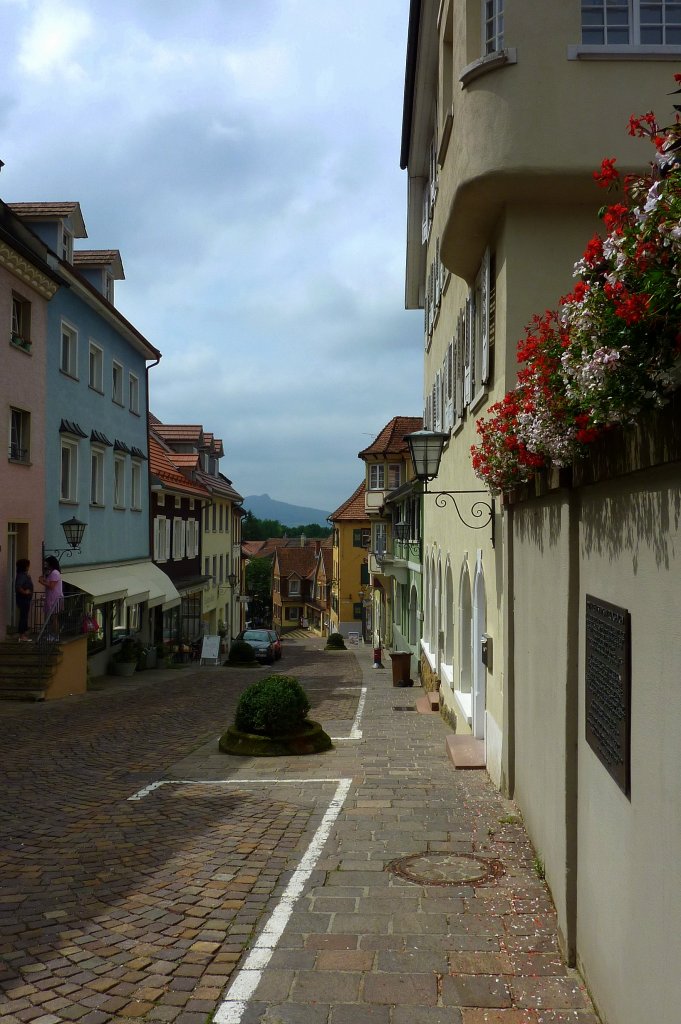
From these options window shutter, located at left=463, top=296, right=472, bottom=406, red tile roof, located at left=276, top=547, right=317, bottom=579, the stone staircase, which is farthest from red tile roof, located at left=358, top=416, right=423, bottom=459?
red tile roof, located at left=276, top=547, right=317, bottom=579

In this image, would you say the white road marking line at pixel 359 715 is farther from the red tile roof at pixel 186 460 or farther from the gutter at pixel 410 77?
the red tile roof at pixel 186 460

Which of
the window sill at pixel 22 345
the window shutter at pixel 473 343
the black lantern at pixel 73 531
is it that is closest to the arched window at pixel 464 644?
the window shutter at pixel 473 343

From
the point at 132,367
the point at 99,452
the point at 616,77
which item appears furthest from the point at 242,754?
the point at 132,367

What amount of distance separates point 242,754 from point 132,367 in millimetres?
20043

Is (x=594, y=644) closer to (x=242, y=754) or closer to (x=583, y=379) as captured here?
(x=583, y=379)

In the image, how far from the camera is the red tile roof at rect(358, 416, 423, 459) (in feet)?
152

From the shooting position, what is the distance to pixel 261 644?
3575cm

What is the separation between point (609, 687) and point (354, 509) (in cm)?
6218

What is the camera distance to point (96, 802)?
9211mm

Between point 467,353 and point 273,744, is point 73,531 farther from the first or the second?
point 467,353

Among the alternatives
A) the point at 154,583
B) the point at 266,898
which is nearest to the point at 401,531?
the point at 154,583

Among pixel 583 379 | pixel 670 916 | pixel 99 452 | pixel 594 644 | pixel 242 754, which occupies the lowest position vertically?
pixel 242 754

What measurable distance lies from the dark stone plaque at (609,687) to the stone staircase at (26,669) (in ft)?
49.6

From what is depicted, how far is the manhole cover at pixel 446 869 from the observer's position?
642 centimetres
